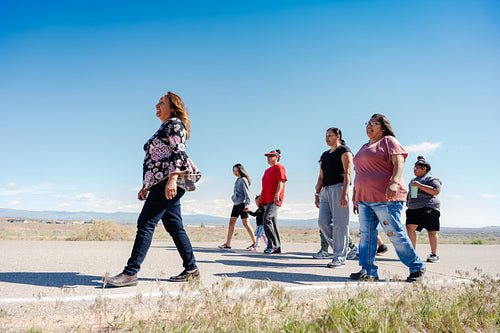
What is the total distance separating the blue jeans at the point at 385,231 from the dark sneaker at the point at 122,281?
2949 millimetres

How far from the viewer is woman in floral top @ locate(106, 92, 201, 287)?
405 cm

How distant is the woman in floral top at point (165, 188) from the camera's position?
4.05 meters

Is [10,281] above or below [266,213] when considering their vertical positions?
below

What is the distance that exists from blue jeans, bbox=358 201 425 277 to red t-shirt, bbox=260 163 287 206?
3158 mm

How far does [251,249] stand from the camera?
9117mm

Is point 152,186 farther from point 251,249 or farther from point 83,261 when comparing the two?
point 251,249

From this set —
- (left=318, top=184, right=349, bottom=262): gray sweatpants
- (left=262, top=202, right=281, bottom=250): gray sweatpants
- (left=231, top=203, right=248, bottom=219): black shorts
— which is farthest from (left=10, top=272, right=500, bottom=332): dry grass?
(left=231, top=203, right=248, bottom=219): black shorts

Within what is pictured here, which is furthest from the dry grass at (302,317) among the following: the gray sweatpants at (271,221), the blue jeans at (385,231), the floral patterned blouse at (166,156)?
the gray sweatpants at (271,221)

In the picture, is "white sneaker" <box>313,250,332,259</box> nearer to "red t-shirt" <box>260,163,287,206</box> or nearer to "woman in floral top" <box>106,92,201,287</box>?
"red t-shirt" <box>260,163,287,206</box>

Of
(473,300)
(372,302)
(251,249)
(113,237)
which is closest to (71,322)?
(372,302)

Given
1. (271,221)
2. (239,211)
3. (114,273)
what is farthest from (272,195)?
(114,273)

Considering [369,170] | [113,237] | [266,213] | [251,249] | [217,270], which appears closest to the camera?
[369,170]

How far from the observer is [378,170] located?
4809 millimetres

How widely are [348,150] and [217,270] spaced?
2875 millimetres
